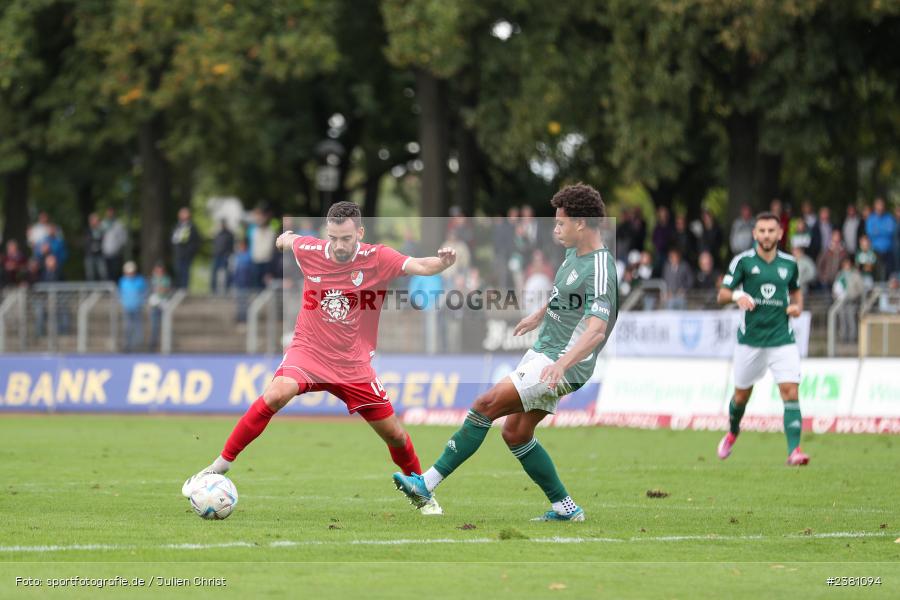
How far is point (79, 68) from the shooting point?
3816 cm

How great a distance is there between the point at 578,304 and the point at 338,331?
6.33ft

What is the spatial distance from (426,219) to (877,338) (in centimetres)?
1283

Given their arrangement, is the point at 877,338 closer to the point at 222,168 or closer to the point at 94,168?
the point at 222,168

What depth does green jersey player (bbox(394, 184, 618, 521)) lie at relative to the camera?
1019cm

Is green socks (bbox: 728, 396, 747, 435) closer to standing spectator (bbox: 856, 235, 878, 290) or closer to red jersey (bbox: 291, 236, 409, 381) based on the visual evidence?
red jersey (bbox: 291, 236, 409, 381)

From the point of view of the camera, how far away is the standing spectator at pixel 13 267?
34125 millimetres

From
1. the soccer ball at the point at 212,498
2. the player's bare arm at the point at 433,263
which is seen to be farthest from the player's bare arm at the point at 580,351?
the soccer ball at the point at 212,498

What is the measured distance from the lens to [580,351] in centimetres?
1005

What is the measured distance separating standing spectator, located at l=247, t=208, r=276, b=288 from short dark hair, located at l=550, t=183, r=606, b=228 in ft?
68.6

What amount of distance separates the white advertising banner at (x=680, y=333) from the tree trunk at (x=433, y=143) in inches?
360

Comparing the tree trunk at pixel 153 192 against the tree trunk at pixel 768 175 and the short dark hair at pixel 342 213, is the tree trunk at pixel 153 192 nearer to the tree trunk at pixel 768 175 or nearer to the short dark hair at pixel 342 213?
the tree trunk at pixel 768 175

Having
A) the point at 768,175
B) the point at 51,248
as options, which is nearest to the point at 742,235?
the point at 768,175

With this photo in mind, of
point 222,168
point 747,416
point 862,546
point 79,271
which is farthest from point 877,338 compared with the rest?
point 79,271

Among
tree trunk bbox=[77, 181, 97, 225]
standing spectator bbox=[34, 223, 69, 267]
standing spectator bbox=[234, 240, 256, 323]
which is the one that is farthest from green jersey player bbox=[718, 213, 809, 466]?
tree trunk bbox=[77, 181, 97, 225]
